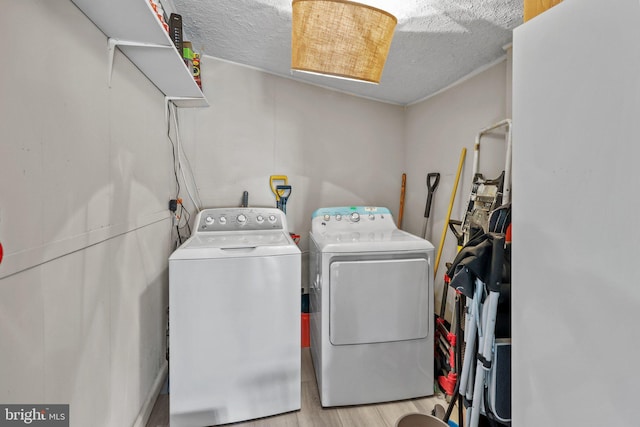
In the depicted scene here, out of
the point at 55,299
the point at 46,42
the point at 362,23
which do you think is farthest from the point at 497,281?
the point at 46,42

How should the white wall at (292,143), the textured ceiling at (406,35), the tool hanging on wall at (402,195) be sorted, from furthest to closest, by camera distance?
the tool hanging on wall at (402,195) → the white wall at (292,143) → the textured ceiling at (406,35)

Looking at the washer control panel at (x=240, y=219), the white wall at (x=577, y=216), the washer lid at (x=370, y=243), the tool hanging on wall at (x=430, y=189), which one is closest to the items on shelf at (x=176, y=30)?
the washer control panel at (x=240, y=219)

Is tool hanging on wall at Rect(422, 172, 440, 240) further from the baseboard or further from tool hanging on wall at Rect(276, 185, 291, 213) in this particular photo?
the baseboard

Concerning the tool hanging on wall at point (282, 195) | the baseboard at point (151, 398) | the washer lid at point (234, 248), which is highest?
the tool hanging on wall at point (282, 195)

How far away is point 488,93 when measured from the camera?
1.93 metres

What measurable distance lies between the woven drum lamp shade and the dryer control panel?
1075mm

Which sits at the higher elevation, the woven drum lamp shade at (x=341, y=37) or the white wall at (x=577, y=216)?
the woven drum lamp shade at (x=341, y=37)

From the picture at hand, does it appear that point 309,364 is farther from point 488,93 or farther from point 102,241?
point 488,93

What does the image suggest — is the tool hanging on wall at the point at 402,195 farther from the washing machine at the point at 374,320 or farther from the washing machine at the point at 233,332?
the washing machine at the point at 233,332

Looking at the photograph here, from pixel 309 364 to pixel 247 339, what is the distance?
2.78ft

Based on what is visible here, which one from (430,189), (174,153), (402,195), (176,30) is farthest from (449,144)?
(174,153)

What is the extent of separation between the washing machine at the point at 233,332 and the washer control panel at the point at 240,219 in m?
0.47

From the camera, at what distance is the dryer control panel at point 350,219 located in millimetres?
2371

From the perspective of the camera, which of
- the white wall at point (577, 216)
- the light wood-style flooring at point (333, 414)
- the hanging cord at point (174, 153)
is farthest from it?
the hanging cord at point (174, 153)
